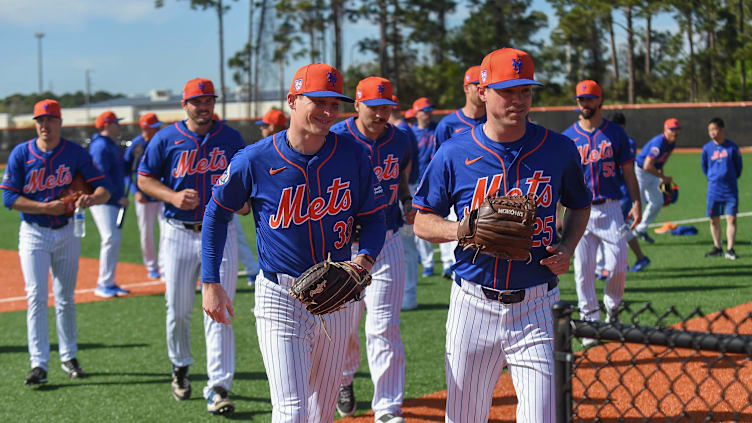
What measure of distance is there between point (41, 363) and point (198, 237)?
197 cm

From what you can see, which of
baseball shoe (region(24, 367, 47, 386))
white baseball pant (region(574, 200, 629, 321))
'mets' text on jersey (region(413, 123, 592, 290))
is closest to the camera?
'mets' text on jersey (region(413, 123, 592, 290))

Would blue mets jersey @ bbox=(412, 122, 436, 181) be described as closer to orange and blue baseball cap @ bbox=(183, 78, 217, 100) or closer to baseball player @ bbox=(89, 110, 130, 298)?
baseball player @ bbox=(89, 110, 130, 298)

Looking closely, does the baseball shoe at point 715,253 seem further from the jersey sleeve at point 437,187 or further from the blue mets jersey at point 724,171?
the jersey sleeve at point 437,187

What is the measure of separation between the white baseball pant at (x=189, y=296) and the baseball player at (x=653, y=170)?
9072 mm

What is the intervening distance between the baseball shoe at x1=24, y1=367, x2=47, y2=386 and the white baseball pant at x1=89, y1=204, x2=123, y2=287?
14.4 feet

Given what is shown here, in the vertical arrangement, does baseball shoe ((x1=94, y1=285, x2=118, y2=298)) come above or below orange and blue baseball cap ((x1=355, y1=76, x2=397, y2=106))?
below

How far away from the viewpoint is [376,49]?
49344 millimetres

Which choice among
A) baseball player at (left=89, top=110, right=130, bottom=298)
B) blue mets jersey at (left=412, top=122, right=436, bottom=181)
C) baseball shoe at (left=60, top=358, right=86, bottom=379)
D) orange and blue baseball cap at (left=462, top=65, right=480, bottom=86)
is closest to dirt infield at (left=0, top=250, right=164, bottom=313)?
baseball player at (left=89, top=110, right=130, bottom=298)

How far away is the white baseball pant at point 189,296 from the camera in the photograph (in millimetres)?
6086

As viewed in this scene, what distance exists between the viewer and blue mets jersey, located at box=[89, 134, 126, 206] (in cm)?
1124

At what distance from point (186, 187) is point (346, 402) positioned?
2037 mm

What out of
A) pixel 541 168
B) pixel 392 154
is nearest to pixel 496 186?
pixel 541 168

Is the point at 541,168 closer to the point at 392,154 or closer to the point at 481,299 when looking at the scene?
the point at 481,299

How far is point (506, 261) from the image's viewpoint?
393 cm
